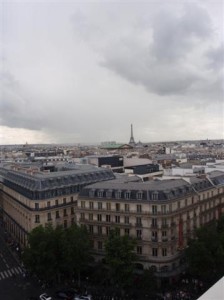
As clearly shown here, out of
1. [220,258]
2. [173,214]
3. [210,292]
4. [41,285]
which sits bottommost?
[41,285]

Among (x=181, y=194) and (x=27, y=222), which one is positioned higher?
(x=181, y=194)

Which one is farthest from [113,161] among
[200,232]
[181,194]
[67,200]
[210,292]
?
[210,292]

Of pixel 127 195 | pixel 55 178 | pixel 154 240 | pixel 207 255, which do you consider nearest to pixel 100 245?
pixel 127 195

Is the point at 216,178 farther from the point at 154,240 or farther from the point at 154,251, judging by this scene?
the point at 154,251

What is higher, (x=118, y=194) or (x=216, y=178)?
(x=216, y=178)

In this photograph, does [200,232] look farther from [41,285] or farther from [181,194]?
[41,285]

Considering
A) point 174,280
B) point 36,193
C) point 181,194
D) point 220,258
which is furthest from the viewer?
point 36,193
